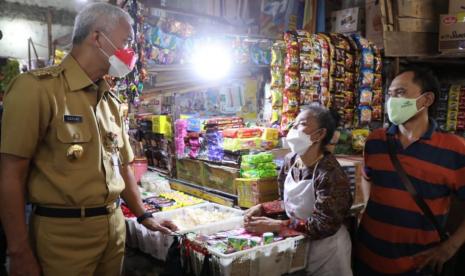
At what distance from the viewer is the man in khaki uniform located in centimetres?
158

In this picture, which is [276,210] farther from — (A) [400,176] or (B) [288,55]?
(B) [288,55]

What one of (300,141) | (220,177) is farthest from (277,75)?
(300,141)

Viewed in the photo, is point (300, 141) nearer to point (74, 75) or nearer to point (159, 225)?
Result: point (159, 225)

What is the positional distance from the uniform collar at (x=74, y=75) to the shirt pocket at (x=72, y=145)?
17cm

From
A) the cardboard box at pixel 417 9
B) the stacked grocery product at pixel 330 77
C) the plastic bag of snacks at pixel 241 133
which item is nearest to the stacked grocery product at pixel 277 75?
the stacked grocery product at pixel 330 77

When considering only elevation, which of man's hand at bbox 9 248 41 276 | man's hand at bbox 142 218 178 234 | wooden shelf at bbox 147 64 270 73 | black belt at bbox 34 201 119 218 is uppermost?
wooden shelf at bbox 147 64 270 73

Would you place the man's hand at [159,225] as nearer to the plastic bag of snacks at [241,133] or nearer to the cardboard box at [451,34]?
the plastic bag of snacks at [241,133]

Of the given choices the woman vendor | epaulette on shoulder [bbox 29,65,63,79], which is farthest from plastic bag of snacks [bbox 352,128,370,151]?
epaulette on shoulder [bbox 29,65,63,79]

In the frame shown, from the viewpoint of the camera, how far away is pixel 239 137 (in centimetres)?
375

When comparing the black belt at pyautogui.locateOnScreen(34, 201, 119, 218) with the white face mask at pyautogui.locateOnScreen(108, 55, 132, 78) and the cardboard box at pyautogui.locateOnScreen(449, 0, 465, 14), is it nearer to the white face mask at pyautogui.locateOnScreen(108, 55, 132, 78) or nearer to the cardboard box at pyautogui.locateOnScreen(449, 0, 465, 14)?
the white face mask at pyautogui.locateOnScreen(108, 55, 132, 78)

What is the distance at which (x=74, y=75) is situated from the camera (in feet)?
5.79

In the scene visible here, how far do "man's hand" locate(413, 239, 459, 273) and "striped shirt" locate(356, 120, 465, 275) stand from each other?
29 mm

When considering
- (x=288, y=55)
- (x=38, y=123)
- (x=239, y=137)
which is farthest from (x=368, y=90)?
(x=38, y=123)

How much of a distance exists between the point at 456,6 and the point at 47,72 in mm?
4107
